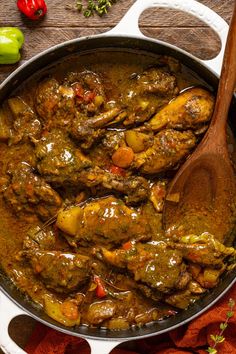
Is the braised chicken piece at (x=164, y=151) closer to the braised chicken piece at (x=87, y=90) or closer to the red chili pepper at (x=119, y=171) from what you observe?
the red chili pepper at (x=119, y=171)

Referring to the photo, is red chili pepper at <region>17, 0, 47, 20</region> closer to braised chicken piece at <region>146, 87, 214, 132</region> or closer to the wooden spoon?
braised chicken piece at <region>146, 87, 214, 132</region>

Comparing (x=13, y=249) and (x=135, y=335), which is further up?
(x=13, y=249)

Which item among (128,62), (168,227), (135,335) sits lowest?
(135,335)

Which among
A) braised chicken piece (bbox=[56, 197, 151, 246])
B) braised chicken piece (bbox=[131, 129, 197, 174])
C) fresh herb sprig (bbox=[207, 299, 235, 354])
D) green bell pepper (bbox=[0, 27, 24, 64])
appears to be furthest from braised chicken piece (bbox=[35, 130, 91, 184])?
fresh herb sprig (bbox=[207, 299, 235, 354])

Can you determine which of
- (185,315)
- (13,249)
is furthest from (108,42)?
(185,315)

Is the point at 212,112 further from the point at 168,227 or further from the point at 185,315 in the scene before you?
the point at 185,315

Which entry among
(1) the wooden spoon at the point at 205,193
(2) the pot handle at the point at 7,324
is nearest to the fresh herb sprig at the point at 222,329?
(1) the wooden spoon at the point at 205,193
